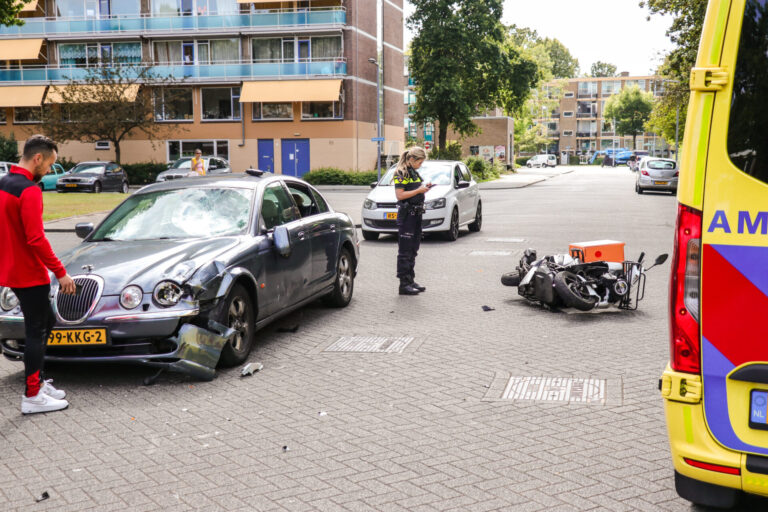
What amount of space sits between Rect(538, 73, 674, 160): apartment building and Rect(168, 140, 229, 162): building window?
96.5 meters

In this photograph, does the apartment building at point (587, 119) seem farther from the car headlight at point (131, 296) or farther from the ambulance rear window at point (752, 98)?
the ambulance rear window at point (752, 98)

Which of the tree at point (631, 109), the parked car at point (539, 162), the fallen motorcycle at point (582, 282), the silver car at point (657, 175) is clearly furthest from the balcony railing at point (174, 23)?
the tree at point (631, 109)

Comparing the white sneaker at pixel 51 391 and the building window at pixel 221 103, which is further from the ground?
the building window at pixel 221 103

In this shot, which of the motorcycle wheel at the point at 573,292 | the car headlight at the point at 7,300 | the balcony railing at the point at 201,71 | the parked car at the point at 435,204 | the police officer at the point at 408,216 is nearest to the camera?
the car headlight at the point at 7,300

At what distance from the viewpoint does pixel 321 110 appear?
4850 cm

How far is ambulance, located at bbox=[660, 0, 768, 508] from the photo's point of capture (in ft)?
10.1

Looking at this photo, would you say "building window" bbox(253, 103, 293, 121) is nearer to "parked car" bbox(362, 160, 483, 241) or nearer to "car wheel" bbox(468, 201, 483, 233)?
"car wheel" bbox(468, 201, 483, 233)

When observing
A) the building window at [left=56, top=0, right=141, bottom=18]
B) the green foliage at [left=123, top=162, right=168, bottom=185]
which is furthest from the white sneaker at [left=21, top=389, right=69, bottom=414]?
the building window at [left=56, top=0, right=141, bottom=18]

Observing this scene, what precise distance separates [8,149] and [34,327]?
45807 millimetres

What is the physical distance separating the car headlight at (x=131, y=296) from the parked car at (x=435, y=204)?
10.4m

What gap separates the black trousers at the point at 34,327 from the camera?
538 centimetres

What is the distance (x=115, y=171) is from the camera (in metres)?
37.8

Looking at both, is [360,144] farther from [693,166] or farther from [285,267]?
[693,166]

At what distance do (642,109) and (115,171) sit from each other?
8701 cm
